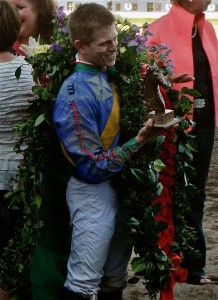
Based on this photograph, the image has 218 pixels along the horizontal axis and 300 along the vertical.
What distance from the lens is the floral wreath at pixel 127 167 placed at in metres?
3.37

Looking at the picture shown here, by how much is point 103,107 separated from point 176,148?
0.59m

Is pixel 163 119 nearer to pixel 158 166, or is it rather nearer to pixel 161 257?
pixel 158 166

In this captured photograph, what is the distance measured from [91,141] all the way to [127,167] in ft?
0.88

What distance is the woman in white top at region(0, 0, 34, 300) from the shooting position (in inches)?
139

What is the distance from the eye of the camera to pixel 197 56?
4398mm

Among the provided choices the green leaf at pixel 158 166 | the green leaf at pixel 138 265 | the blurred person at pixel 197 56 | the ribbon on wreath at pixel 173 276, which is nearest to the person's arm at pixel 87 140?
the green leaf at pixel 158 166

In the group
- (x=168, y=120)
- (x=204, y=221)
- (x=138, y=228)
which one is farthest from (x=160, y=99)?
(x=204, y=221)

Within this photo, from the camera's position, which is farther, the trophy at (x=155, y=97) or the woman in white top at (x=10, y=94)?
the woman in white top at (x=10, y=94)

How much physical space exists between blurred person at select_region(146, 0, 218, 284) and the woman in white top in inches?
41.3

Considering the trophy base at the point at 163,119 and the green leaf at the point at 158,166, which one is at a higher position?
the trophy base at the point at 163,119

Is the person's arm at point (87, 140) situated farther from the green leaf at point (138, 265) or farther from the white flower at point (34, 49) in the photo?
the green leaf at point (138, 265)

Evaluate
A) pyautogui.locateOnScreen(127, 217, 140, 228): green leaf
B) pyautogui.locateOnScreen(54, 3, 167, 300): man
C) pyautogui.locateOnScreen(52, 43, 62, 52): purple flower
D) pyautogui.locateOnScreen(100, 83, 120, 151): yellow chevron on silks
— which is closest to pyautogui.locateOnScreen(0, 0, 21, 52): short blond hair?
pyautogui.locateOnScreen(52, 43, 62, 52): purple flower

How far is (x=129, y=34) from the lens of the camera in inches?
139

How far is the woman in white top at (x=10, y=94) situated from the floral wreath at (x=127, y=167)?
84 mm
